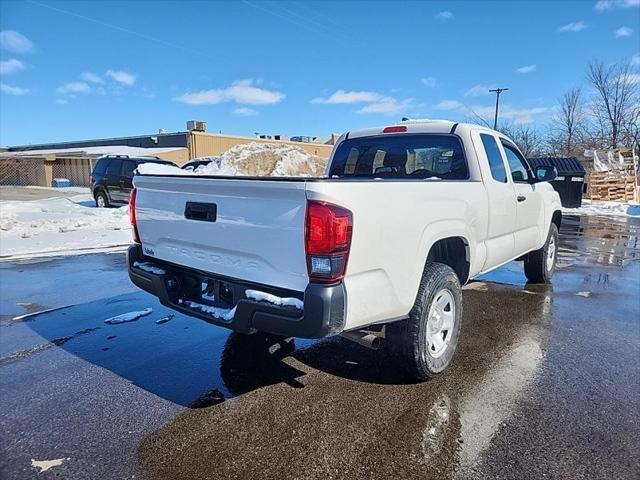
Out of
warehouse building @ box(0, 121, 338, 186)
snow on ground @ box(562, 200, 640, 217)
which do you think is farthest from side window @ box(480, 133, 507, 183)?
warehouse building @ box(0, 121, 338, 186)

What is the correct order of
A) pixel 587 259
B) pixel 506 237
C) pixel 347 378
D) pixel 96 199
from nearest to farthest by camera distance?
pixel 347 378 < pixel 506 237 < pixel 587 259 < pixel 96 199

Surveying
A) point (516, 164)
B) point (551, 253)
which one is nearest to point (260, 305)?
point (516, 164)

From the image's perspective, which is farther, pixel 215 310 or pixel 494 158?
pixel 494 158

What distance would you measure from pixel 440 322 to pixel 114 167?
15.6 meters

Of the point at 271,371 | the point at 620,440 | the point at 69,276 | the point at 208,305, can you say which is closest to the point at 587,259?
the point at 620,440

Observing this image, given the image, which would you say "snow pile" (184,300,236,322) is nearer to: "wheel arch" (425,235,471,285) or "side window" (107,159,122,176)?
"wheel arch" (425,235,471,285)

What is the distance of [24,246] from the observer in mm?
9445

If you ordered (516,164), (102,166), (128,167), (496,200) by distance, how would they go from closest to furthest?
(496,200), (516,164), (128,167), (102,166)

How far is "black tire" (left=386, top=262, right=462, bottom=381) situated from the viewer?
3312 mm

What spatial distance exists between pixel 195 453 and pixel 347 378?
54.8 inches

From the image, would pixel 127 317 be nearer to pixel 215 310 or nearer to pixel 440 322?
pixel 215 310

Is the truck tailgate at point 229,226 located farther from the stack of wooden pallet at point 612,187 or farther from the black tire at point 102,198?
the stack of wooden pallet at point 612,187

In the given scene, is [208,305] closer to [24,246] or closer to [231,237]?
[231,237]

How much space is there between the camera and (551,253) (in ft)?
22.6
